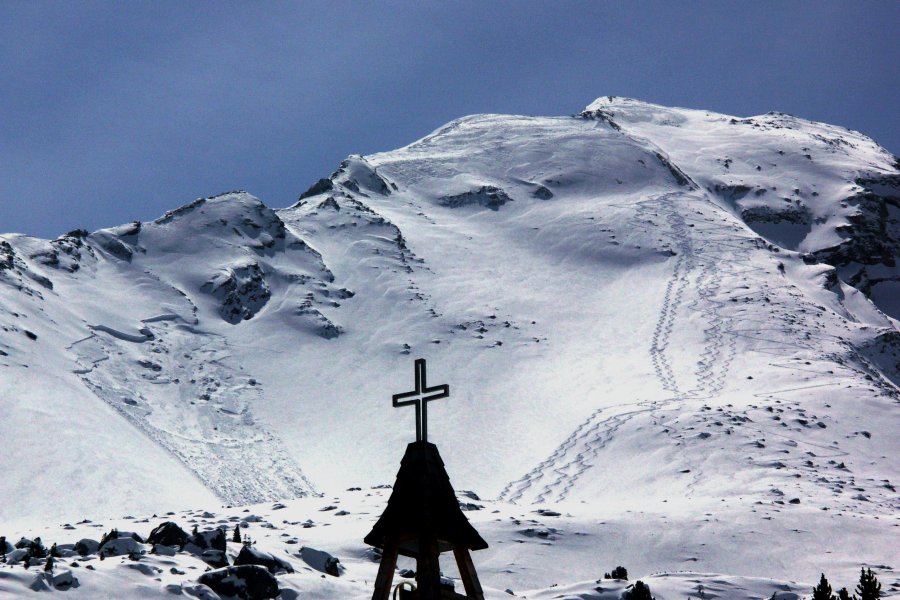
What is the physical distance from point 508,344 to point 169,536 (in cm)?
6081

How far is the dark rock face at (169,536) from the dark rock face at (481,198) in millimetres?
99086

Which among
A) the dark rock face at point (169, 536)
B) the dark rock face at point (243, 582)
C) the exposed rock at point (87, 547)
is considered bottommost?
the dark rock face at point (243, 582)

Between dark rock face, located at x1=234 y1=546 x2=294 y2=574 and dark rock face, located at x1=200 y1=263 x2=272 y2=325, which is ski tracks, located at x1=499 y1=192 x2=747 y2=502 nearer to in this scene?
dark rock face, located at x1=234 y1=546 x2=294 y2=574

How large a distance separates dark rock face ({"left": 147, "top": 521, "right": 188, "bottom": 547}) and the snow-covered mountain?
17574 mm

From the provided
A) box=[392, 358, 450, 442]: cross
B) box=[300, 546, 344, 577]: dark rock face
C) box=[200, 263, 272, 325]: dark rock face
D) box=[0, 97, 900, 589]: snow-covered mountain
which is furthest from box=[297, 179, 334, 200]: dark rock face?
box=[392, 358, 450, 442]: cross

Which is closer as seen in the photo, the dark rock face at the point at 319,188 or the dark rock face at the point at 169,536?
the dark rock face at the point at 169,536

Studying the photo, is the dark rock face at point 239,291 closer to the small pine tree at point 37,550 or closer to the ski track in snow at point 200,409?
the ski track in snow at point 200,409

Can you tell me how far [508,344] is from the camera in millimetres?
102062

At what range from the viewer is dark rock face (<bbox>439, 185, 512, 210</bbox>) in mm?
141375

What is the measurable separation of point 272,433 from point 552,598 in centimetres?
4715

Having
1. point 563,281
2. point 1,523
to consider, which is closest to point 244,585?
point 1,523

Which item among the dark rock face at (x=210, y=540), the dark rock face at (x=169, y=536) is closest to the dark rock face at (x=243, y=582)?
the dark rock face at (x=210, y=540)

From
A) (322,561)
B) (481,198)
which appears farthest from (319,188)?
(322,561)

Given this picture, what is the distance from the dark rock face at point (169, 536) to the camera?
141 ft
